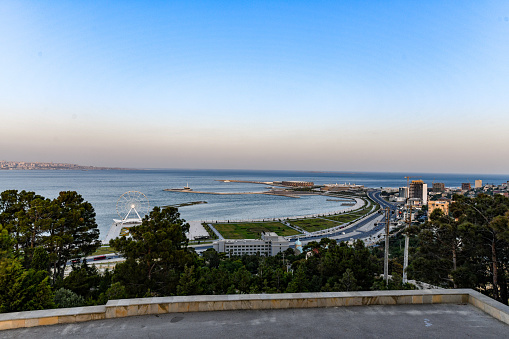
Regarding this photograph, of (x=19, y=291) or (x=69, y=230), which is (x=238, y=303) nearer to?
(x=19, y=291)

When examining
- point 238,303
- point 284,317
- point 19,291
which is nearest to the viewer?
point 284,317

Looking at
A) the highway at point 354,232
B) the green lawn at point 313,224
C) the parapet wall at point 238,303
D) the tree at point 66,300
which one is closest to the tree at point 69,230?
the tree at point 66,300

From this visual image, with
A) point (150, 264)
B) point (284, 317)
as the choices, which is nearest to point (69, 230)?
point (150, 264)

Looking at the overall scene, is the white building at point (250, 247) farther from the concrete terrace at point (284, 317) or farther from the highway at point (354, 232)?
the concrete terrace at point (284, 317)

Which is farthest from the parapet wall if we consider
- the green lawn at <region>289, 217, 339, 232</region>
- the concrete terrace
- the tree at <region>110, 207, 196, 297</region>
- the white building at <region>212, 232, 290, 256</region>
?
the green lawn at <region>289, 217, 339, 232</region>

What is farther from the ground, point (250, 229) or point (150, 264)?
point (150, 264)

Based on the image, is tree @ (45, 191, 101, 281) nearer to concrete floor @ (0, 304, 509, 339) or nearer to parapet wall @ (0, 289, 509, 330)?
parapet wall @ (0, 289, 509, 330)
